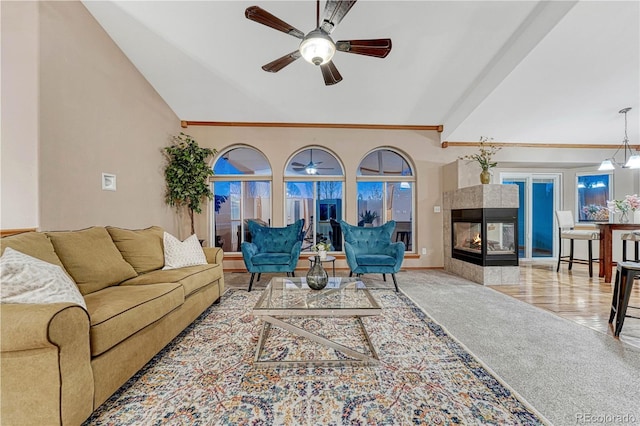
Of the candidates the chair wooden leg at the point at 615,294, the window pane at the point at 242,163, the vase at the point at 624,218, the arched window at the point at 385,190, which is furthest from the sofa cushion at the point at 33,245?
the vase at the point at 624,218

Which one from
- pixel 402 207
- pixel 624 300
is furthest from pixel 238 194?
pixel 624 300

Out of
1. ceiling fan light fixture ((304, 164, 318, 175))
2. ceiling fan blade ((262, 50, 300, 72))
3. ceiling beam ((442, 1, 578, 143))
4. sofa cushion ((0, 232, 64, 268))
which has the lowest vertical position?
sofa cushion ((0, 232, 64, 268))

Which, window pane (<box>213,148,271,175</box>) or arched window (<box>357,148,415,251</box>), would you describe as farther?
arched window (<box>357,148,415,251</box>)

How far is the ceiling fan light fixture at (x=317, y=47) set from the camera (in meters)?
2.18

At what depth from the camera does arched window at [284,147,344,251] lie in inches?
199

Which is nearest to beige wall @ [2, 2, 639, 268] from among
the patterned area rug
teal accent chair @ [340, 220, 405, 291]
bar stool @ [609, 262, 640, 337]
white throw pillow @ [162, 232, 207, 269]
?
white throw pillow @ [162, 232, 207, 269]

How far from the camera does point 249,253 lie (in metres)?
3.69

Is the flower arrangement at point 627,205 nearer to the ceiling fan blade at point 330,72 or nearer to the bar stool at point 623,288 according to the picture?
the bar stool at point 623,288

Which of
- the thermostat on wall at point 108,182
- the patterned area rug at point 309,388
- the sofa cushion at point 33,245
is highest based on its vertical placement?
the thermostat on wall at point 108,182

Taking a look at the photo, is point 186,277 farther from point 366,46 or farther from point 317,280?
point 366,46

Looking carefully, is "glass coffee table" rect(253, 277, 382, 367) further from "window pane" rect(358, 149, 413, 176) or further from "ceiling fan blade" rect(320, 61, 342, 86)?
"window pane" rect(358, 149, 413, 176)

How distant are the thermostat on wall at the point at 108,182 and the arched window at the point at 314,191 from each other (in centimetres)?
262

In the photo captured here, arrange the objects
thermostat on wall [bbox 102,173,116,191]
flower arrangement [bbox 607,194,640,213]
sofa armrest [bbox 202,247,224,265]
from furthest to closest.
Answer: flower arrangement [bbox 607,194,640,213]
sofa armrest [bbox 202,247,224,265]
thermostat on wall [bbox 102,173,116,191]

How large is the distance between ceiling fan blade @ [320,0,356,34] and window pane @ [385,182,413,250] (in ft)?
11.1
